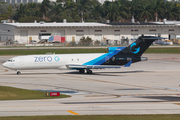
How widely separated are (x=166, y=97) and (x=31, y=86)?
15665mm

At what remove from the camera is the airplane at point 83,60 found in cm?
4369

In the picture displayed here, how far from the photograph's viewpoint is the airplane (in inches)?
1720

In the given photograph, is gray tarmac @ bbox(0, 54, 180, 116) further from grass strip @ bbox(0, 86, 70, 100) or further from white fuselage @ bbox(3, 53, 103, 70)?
white fuselage @ bbox(3, 53, 103, 70)

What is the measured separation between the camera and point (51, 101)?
2409 cm

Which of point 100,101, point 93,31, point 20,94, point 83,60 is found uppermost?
point 93,31

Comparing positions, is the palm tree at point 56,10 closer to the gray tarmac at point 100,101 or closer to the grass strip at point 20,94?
the gray tarmac at point 100,101

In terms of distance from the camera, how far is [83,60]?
44.8 meters
